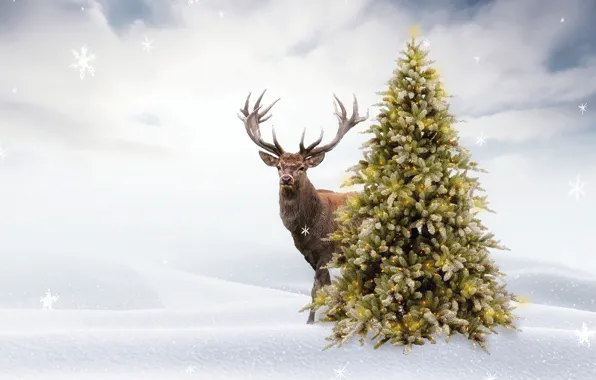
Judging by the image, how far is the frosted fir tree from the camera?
773 centimetres

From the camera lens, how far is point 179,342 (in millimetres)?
8508

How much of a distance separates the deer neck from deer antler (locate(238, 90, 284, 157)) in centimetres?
57

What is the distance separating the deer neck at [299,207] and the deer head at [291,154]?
10 centimetres

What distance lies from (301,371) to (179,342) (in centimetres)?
170

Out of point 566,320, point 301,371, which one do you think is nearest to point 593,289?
point 566,320

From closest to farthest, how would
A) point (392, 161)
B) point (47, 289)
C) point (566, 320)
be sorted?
point (392, 161) < point (566, 320) < point (47, 289)

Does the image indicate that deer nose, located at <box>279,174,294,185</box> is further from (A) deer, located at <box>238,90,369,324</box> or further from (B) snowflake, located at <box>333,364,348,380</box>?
(B) snowflake, located at <box>333,364,348,380</box>

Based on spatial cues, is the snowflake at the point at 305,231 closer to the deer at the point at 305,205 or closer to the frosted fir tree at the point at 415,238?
the deer at the point at 305,205

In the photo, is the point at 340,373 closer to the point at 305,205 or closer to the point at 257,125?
the point at 305,205

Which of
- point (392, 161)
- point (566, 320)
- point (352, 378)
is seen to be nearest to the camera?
point (352, 378)

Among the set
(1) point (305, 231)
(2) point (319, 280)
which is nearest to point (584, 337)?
(2) point (319, 280)

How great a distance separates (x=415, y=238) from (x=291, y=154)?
212 cm

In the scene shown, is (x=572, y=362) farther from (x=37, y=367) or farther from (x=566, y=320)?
(x=37, y=367)

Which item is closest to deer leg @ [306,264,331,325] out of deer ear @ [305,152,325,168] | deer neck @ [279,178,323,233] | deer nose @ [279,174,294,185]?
deer neck @ [279,178,323,233]
